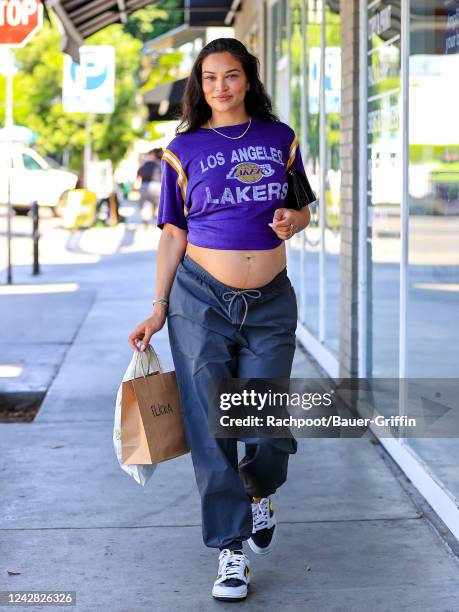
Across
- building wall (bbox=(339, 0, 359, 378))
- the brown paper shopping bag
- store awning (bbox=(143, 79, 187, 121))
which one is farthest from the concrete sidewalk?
store awning (bbox=(143, 79, 187, 121))

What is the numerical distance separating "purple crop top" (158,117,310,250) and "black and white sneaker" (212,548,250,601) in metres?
1.11

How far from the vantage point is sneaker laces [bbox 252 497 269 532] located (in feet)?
14.1

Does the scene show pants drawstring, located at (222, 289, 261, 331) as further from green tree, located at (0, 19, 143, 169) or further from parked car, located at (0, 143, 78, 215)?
green tree, located at (0, 19, 143, 169)

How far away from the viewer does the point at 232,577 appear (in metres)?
3.99

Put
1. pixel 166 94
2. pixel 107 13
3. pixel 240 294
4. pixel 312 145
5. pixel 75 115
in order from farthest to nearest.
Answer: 1. pixel 75 115
2. pixel 166 94
3. pixel 107 13
4. pixel 312 145
5. pixel 240 294

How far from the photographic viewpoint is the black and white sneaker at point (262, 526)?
14.1ft

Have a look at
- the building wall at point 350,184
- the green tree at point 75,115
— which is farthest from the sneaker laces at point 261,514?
the green tree at point 75,115

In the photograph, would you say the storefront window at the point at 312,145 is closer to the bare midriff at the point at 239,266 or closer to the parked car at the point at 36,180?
the bare midriff at the point at 239,266

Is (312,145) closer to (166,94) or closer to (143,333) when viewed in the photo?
(143,333)

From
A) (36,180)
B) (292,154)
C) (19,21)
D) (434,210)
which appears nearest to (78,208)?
(36,180)

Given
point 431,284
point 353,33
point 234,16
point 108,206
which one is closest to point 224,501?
point 431,284

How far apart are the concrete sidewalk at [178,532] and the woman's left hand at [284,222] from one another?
4.30 feet

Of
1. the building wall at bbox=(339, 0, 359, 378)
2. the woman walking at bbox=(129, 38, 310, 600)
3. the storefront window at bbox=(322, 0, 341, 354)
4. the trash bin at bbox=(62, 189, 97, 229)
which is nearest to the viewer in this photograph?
the woman walking at bbox=(129, 38, 310, 600)

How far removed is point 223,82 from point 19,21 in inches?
259
